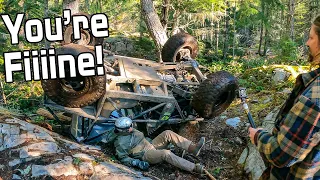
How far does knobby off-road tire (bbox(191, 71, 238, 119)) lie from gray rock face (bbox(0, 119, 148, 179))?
6.56ft

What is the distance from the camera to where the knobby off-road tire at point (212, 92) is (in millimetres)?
6648

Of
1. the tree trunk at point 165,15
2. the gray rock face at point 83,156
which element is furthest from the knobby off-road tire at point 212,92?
the tree trunk at point 165,15

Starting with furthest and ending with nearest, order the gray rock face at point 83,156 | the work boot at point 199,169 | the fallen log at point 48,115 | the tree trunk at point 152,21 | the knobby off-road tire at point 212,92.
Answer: the tree trunk at point 152,21
the fallen log at point 48,115
the knobby off-road tire at point 212,92
the work boot at point 199,169
the gray rock face at point 83,156

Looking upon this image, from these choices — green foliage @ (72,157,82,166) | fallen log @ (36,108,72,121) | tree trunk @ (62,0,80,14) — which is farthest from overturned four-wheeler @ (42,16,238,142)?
tree trunk @ (62,0,80,14)

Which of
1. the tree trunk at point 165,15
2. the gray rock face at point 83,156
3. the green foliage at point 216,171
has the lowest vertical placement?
the green foliage at point 216,171

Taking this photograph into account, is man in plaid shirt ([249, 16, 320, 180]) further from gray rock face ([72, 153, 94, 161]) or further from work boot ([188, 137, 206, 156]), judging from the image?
work boot ([188, 137, 206, 156])

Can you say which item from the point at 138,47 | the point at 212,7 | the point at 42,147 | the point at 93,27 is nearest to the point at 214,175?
the point at 42,147

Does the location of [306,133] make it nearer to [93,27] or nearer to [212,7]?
[93,27]

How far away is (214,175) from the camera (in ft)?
20.0

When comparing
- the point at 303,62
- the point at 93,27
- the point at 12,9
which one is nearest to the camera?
the point at 93,27

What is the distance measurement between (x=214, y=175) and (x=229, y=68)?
34.3 feet

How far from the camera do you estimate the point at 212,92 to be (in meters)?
6.63

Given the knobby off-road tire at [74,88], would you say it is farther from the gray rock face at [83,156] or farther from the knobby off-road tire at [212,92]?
the knobby off-road tire at [212,92]

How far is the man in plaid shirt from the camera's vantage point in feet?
6.13
